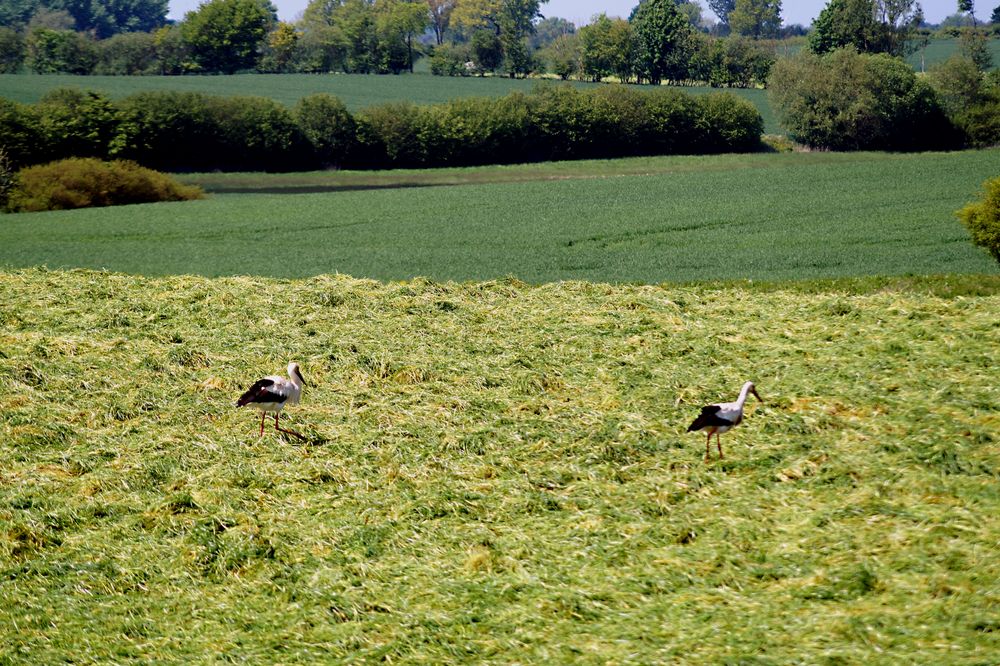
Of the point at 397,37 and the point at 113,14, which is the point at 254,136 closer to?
the point at 397,37

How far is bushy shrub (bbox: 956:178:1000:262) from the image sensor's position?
1938cm

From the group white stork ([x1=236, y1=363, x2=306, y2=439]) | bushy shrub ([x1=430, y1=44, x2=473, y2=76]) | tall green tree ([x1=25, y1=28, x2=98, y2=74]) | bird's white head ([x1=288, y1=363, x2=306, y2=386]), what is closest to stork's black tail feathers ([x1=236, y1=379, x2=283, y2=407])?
white stork ([x1=236, y1=363, x2=306, y2=439])

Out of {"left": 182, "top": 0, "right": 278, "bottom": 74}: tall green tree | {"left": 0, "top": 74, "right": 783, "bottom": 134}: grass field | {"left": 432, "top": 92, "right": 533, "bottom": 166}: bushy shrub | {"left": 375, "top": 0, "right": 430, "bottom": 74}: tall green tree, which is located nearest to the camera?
{"left": 432, "top": 92, "right": 533, "bottom": 166}: bushy shrub

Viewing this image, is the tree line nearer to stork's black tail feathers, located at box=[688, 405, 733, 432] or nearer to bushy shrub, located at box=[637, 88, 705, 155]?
bushy shrub, located at box=[637, 88, 705, 155]

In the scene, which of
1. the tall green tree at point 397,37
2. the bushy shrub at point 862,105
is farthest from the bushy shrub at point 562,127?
the tall green tree at point 397,37

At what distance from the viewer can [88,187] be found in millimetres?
36812

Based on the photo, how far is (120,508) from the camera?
7.58 meters

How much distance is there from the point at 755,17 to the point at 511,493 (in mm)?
149852

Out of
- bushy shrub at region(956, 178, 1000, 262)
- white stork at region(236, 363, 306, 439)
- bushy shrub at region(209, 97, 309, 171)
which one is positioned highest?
bushy shrub at region(209, 97, 309, 171)

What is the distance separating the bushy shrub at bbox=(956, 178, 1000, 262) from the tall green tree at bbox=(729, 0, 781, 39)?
132531mm

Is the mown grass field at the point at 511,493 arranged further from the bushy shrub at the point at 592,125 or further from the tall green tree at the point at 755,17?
the tall green tree at the point at 755,17

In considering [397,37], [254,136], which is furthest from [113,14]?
[254,136]

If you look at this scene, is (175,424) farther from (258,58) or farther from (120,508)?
(258,58)

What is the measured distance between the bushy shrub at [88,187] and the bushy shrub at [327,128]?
579 inches
